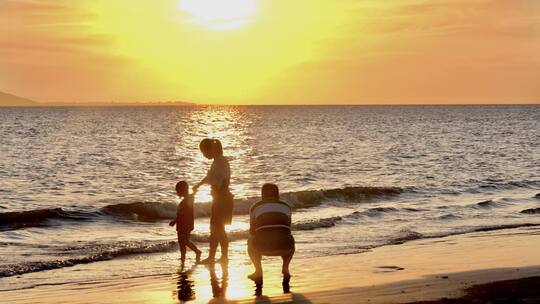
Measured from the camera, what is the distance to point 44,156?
6259cm

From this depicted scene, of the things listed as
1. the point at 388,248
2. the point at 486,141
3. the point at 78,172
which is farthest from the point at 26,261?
the point at 486,141

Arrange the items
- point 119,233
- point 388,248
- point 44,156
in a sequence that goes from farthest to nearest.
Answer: point 44,156
point 119,233
point 388,248

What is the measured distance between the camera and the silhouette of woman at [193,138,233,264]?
14016 mm

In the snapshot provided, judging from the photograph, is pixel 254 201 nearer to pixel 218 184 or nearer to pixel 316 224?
pixel 316 224

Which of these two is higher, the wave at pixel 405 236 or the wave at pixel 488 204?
the wave at pixel 405 236

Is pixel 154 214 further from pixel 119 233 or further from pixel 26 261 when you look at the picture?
pixel 26 261

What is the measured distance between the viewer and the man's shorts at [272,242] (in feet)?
40.5

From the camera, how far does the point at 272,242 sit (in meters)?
12.4

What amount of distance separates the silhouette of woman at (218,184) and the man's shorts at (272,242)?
1952 millimetres

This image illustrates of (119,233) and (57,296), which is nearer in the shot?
(57,296)

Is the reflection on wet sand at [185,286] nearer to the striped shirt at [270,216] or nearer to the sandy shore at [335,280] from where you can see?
the sandy shore at [335,280]

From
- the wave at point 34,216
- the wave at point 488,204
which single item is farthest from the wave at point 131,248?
the wave at point 488,204

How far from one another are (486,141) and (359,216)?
199ft

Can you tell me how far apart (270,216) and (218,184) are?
2139 millimetres
